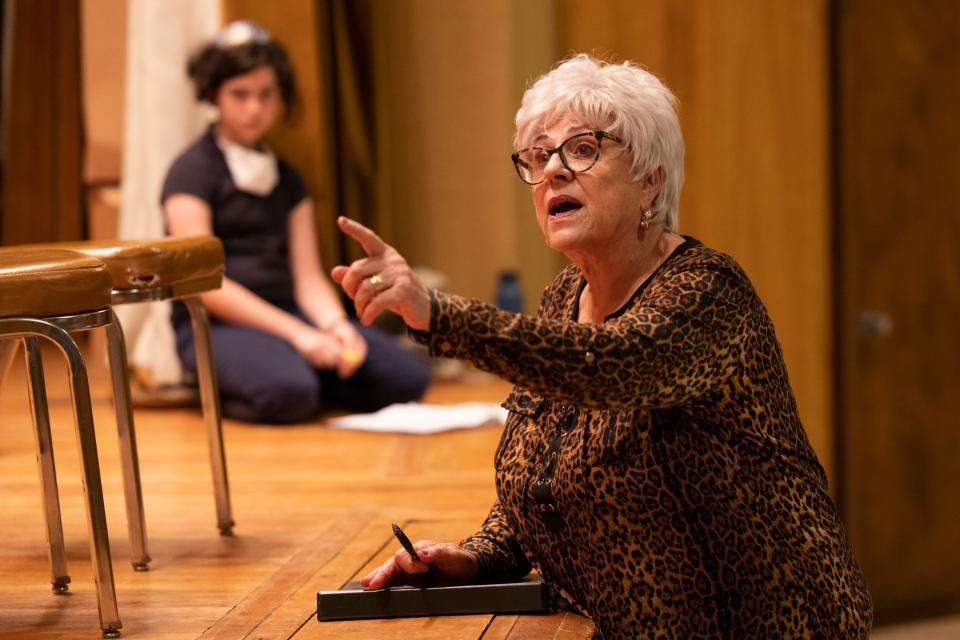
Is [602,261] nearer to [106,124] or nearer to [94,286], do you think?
[94,286]

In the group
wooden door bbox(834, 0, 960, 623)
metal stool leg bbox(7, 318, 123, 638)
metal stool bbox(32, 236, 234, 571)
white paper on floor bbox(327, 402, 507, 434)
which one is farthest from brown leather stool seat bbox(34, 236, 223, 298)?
wooden door bbox(834, 0, 960, 623)

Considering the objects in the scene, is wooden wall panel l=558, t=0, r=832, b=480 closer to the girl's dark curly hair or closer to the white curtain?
the girl's dark curly hair

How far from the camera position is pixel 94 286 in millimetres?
1715

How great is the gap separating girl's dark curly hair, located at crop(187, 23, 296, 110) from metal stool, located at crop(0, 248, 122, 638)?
1865mm

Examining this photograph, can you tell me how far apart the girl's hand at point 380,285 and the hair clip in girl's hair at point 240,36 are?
239 cm

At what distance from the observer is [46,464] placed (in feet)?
6.32

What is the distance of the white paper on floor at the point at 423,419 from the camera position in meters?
3.31

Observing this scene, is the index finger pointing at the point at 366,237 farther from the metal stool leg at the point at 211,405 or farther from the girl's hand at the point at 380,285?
the metal stool leg at the point at 211,405

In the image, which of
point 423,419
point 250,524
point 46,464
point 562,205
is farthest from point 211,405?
point 423,419

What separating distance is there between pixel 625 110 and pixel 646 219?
14 centimetres

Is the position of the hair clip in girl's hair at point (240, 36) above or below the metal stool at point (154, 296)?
above

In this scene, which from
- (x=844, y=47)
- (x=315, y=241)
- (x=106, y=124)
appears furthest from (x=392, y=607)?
(x=844, y=47)

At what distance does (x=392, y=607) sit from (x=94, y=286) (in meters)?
0.57

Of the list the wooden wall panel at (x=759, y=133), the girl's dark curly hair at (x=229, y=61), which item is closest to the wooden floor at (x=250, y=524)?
the girl's dark curly hair at (x=229, y=61)
